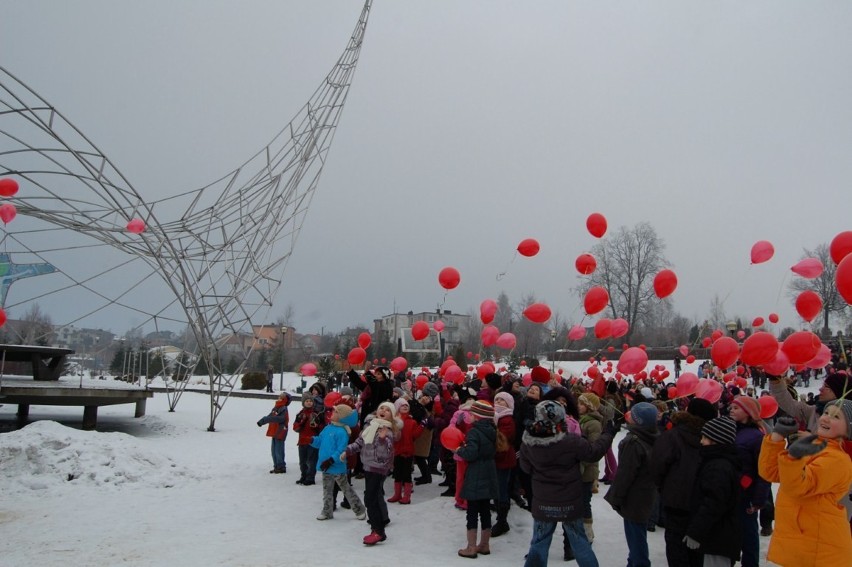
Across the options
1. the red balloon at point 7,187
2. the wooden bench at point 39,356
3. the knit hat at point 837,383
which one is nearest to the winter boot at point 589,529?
the knit hat at point 837,383

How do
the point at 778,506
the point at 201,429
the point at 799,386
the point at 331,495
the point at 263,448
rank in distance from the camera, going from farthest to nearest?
the point at 799,386 → the point at 201,429 → the point at 263,448 → the point at 331,495 → the point at 778,506

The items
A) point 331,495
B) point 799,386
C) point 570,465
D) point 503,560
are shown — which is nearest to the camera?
point 570,465

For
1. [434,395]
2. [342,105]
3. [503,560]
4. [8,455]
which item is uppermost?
[342,105]

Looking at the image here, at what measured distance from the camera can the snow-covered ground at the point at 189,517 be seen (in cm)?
633

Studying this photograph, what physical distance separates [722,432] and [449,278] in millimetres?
8616

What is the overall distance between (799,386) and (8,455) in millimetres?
34580

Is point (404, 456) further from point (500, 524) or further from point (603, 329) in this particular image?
point (603, 329)

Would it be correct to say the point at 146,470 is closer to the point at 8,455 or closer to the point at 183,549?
the point at 8,455

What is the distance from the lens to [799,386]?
103ft

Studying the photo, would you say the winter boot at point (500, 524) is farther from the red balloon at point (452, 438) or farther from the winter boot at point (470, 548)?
the red balloon at point (452, 438)

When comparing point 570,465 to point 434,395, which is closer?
point 570,465

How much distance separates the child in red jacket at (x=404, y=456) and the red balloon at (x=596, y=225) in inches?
219

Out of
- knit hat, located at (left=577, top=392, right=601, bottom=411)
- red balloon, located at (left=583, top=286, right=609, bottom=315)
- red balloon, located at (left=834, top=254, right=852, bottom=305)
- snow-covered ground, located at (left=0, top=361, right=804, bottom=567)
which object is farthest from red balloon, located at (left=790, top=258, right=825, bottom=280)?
knit hat, located at (left=577, top=392, right=601, bottom=411)

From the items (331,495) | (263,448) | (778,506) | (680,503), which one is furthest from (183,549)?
(263,448)
